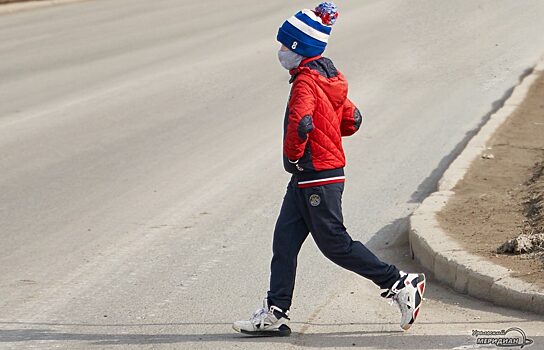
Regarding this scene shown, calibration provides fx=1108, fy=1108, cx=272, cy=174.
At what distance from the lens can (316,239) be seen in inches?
216

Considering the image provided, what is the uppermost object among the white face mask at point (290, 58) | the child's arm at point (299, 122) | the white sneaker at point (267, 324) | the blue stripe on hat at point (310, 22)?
the blue stripe on hat at point (310, 22)

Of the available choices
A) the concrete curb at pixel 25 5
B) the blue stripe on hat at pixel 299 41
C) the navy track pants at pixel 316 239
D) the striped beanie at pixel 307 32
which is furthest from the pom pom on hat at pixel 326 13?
the concrete curb at pixel 25 5

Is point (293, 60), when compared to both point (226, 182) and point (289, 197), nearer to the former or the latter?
point (289, 197)

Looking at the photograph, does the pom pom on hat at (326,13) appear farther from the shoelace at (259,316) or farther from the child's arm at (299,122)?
the shoelace at (259,316)

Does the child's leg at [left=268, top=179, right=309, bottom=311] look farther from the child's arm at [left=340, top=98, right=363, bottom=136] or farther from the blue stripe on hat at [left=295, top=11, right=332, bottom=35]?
the blue stripe on hat at [left=295, top=11, right=332, bottom=35]

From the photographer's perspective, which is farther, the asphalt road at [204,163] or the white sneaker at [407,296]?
the asphalt road at [204,163]

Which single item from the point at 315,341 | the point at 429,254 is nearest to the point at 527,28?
the point at 429,254

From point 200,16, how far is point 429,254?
15358mm

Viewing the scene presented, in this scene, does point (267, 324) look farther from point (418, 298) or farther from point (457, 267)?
point (457, 267)

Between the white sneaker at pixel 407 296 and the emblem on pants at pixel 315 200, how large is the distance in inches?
22.9

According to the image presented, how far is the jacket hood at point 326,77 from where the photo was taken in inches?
211

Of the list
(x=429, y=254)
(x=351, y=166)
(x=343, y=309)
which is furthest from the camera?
(x=351, y=166)

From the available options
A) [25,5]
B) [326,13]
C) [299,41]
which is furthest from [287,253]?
[25,5]

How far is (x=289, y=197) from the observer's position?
5.54 meters
